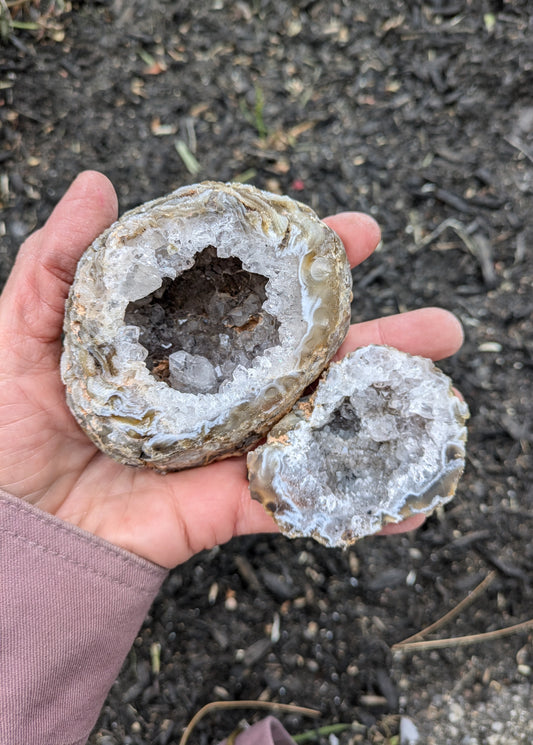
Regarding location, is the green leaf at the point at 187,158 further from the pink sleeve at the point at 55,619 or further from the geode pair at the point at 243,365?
the pink sleeve at the point at 55,619

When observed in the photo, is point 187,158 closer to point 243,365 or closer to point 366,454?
point 243,365

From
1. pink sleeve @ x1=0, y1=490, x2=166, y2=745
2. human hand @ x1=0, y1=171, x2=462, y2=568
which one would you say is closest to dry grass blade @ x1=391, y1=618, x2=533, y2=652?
human hand @ x1=0, y1=171, x2=462, y2=568

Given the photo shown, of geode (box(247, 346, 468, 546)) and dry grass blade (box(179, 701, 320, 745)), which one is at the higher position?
geode (box(247, 346, 468, 546))

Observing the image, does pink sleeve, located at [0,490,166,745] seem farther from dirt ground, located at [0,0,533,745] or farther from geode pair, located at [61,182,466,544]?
dirt ground, located at [0,0,533,745]

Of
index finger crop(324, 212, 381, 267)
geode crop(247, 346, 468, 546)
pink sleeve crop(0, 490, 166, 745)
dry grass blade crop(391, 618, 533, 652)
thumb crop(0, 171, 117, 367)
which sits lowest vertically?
dry grass blade crop(391, 618, 533, 652)

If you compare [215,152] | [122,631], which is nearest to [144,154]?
[215,152]

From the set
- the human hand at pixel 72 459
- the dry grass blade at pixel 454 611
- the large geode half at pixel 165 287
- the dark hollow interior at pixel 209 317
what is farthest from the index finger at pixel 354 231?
the dry grass blade at pixel 454 611
